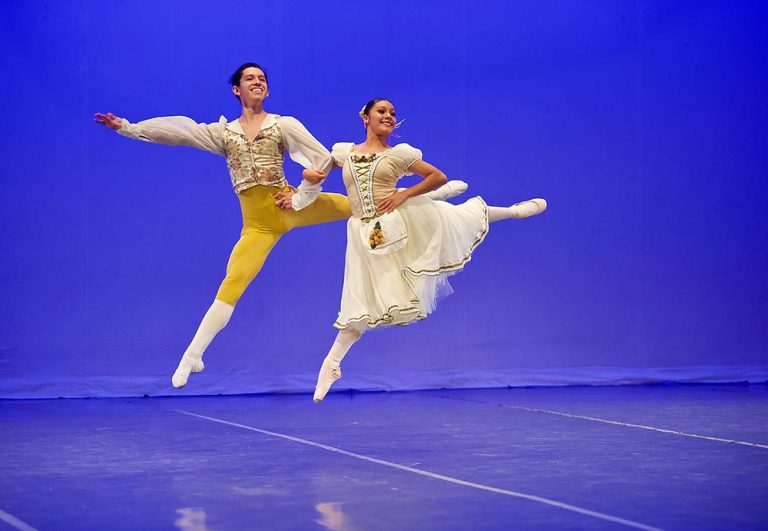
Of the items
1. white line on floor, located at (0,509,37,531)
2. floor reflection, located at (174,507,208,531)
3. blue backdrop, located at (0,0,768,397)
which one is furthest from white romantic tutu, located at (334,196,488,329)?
blue backdrop, located at (0,0,768,397)

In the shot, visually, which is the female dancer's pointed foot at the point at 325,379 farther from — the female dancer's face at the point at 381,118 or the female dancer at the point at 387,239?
the female dancer's face at the point at 381,118

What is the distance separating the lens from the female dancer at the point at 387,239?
428cm

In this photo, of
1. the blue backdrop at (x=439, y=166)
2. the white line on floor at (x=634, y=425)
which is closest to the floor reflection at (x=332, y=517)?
the white line on floor at (x=634, y=425)

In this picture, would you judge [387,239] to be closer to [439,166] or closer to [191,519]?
[191,519]

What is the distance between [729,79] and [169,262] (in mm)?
4093

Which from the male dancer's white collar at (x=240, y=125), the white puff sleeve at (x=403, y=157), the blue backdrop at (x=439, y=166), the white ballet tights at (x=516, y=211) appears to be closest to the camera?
the white puff sleeve at (x=403, y=157)

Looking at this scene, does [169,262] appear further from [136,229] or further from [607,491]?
[607,491]

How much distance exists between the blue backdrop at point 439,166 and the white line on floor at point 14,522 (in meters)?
3.52

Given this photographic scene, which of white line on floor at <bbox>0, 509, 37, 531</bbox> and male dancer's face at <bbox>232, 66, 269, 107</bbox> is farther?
male dancer's face at <bbox>232, 66, 269, 107</bbox>

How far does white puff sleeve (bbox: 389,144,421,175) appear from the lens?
172 inches

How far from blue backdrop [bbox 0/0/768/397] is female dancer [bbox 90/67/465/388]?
7.51ft

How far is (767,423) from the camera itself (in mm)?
5238

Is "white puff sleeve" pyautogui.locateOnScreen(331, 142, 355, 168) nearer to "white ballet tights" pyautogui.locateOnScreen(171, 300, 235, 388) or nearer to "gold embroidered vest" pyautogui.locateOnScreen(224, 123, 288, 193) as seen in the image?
"gold embroidered vest" pyautogui.locateOnScreen(224, 123, 288, 193)

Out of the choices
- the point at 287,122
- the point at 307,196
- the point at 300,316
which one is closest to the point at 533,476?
the point at 307,196
